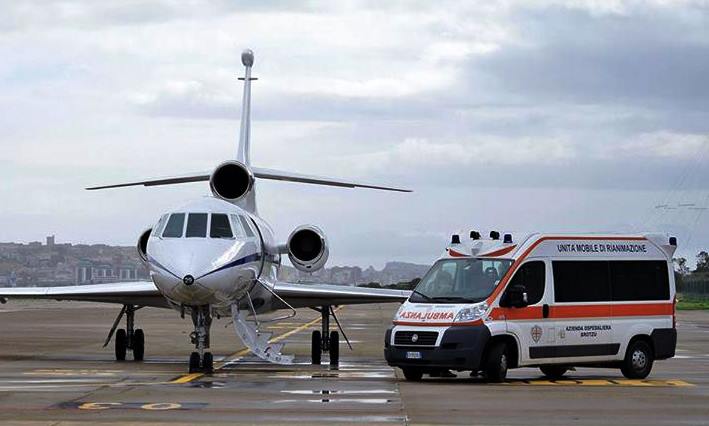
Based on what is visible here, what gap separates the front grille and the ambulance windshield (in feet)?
2.44

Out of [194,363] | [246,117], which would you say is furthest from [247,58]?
[194,363]

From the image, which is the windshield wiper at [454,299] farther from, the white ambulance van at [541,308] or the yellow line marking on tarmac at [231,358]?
the yellow line marking on tarmac at [231,358]

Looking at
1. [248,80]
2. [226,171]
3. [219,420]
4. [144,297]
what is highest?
[248,80]

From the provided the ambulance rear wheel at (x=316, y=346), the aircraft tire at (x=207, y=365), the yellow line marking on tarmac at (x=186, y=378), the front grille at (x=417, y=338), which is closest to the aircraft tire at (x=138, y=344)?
the ambulance rear wheel at (x=316, y=346)

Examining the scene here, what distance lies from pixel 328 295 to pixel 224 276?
13.7 ft

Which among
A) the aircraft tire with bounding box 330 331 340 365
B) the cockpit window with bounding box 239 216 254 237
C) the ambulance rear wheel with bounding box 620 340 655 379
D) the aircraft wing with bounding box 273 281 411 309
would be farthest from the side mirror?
the aircraft wing with bounding box 273 281 411 309

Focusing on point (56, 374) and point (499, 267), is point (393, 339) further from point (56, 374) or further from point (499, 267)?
point (56, 374)

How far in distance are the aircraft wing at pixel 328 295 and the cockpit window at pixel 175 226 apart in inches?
142

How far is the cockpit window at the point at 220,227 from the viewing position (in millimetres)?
23406

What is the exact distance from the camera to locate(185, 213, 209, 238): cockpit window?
76.0 ft

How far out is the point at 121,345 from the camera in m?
27.2

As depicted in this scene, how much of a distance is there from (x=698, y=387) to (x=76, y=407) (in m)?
8.95

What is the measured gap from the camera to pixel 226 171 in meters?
28.0

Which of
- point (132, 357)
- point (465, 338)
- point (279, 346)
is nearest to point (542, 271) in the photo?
point (465, 338)
